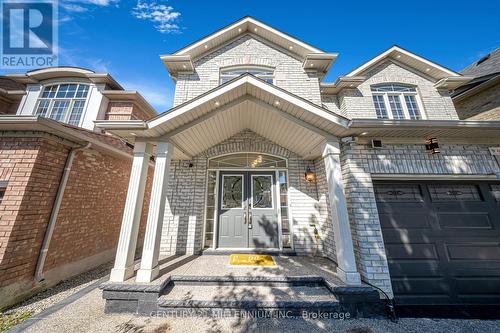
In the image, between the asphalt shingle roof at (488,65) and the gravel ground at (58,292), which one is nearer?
the gravel ground at (58,292)

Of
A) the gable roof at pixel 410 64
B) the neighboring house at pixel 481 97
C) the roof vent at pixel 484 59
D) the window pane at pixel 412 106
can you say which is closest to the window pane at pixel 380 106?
the window pane at pixel 412 106

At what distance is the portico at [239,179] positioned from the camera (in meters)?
3.53

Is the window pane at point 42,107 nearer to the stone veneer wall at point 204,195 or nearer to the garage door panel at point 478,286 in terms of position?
the stone veneer wall at point 204,195

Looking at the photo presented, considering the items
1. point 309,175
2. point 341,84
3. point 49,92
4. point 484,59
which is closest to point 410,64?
point 341,84

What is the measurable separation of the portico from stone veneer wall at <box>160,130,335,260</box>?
3 cm

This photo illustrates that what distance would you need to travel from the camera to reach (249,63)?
241 inches

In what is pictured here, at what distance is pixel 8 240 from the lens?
3.30m

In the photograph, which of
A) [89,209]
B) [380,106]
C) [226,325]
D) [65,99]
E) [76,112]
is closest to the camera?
[226,325]

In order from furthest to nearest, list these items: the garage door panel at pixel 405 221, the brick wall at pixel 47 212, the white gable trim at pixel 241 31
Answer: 1. the white gable trim at pixel 241 31
2. the garage door panel at pixel 405 221
3. the brick wall at pixel 47 212

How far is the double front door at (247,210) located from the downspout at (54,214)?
3.67 metres

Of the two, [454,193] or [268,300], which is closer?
[268,300]

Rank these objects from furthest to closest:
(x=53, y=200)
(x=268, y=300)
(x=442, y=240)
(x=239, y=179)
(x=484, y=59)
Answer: (x=484, y=59)
(x=239, y=179)
(x=53, y=200)
(x=442, y=240)
(x=268, y=300)

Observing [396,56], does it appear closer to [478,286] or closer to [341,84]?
[341,84]

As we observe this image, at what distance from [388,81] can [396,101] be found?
747 millimetres
